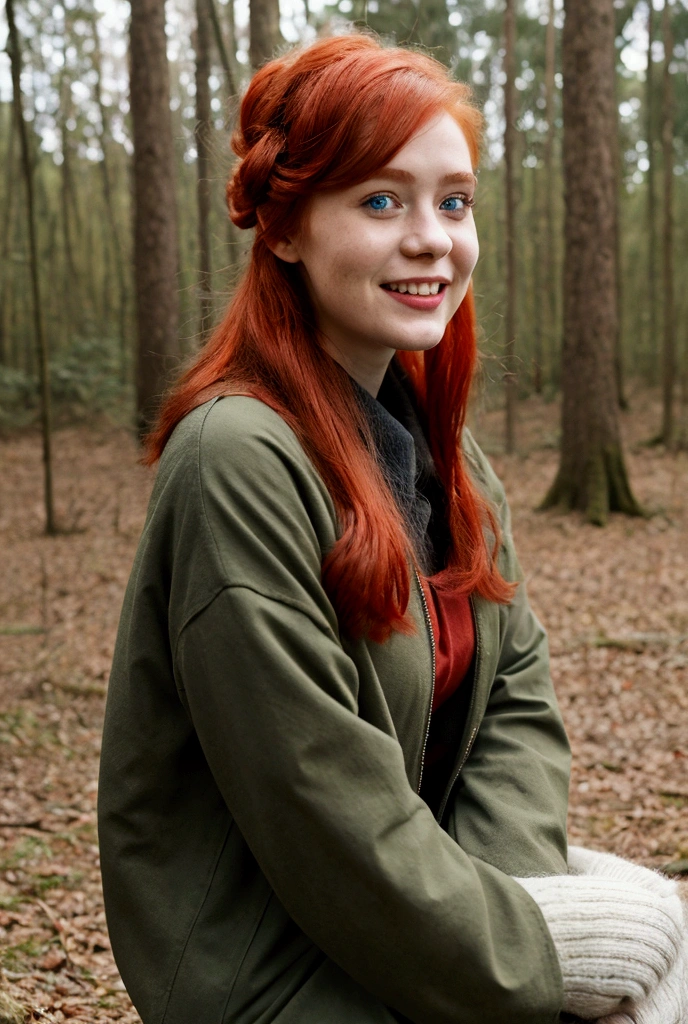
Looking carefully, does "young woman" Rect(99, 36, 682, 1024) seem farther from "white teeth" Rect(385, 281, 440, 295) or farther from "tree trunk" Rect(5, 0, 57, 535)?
"tree trunk" Rect(5, 0, 57, 535)

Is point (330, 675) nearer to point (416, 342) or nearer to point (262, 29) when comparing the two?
point (416, 342)

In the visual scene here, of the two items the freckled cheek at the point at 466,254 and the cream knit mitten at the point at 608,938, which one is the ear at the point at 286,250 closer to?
the freckled cheek at the point at 466,254

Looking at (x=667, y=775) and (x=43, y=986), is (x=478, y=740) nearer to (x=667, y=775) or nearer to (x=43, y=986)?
(x=43, y=986)

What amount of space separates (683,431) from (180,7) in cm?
1381

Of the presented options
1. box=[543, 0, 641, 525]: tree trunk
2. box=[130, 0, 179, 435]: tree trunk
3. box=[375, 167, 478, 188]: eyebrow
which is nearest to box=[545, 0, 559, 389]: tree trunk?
box=[543, 0, 641, 525]: tree trunk

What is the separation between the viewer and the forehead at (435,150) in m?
1.52

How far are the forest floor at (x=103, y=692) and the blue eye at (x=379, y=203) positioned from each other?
1757mm

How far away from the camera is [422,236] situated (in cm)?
156

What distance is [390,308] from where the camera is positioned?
5.25ft

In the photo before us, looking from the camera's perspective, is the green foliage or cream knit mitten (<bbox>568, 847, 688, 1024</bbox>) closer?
cream knit mitten (<bbox>568, 847, 688, 1024</bbox>)

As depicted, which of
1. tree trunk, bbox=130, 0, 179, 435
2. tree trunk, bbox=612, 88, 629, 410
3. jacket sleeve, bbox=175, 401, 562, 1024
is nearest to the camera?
jacket sleeve, bbox=175, 401, 562, 1024

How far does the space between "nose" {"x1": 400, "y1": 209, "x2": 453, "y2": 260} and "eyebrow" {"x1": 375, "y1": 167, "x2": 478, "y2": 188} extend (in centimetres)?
6

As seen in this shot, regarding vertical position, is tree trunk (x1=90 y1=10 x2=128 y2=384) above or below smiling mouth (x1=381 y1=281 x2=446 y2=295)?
below

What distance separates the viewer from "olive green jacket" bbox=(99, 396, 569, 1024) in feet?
4.15
